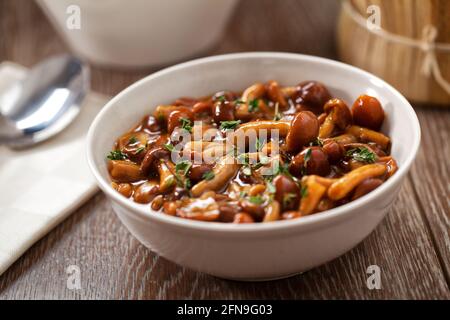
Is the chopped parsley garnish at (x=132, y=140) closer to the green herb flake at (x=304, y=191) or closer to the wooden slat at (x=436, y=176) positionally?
the green herb flake at (x=304, y=191)

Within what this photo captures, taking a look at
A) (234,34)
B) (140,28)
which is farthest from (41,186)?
(234,34)

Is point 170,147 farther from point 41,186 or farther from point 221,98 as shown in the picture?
point 41,186

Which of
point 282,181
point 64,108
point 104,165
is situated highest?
point 282,181

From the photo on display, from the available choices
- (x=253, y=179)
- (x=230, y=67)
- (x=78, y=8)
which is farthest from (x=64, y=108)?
(x=253, y=179)

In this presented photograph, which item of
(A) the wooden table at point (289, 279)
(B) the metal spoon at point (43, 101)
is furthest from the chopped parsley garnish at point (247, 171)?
(B) the metal spoon at point (43, 101)

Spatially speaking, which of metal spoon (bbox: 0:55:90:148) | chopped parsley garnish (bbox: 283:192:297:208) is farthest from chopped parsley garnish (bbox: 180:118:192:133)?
metal spoon (bbox: 0:55:90:148)

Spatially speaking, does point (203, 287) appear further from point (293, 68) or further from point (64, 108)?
point (64, 108)
